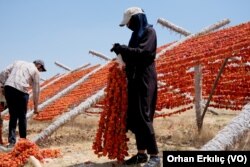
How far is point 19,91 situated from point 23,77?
9.8 inches

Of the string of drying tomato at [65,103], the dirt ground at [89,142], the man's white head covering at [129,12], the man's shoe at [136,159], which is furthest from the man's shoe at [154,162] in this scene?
the string of drying tomato at [65,103]

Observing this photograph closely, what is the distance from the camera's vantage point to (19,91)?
7535 mm

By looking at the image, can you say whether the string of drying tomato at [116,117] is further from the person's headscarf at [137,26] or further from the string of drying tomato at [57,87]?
the string of drying tomato at [57,87]

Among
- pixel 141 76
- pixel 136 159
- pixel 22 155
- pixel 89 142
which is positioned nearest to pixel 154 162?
pixel 136 159

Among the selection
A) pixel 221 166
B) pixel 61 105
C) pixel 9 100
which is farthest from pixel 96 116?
pixel 221 166

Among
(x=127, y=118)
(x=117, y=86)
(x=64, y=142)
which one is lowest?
(x=64, y=142)

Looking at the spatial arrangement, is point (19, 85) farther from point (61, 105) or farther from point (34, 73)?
point (61, 105)

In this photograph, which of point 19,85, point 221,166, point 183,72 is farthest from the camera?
point 183,72

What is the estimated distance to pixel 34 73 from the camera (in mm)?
7660

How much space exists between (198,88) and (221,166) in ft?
13.5

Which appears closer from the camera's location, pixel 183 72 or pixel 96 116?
pixel 183 72

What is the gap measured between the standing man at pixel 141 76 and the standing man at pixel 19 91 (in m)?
2.70

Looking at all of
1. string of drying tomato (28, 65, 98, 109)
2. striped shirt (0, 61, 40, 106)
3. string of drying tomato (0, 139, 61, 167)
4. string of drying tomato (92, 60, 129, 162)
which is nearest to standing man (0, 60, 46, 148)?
striped shirt (0, 61, 40, 106)

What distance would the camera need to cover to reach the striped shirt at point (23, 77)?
7.55 m
